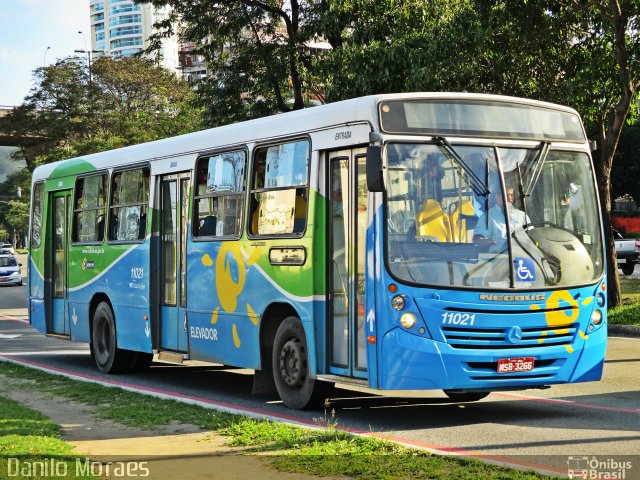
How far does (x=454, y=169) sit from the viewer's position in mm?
10469

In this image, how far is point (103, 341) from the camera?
1667 cm

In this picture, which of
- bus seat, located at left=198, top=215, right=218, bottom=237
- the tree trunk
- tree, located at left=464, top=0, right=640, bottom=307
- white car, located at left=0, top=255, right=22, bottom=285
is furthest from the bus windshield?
white car, located at left=0, top=255, right=22, bottom=285

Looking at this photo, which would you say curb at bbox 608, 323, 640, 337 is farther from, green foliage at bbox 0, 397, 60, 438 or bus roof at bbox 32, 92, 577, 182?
green foliage at bbox 0, 397, 60, 438

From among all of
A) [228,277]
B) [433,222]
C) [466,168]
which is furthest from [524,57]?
[433,222]

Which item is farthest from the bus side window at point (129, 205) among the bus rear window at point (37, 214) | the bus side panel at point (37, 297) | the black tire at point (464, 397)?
the black tire at point (464, 397)

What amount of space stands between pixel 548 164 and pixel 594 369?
2061 mm

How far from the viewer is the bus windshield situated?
33.5 ft

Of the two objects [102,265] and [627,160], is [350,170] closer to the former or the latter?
[102,265]

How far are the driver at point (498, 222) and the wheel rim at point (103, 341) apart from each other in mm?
7904

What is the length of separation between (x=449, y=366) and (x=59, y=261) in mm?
10188

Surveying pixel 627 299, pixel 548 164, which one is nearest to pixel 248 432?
pixel 548 164

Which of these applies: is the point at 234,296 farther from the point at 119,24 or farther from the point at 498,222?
the point at 119,24

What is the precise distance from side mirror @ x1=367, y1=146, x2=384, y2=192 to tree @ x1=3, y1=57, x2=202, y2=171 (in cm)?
4973

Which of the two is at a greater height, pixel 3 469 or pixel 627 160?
pixel 627 160
